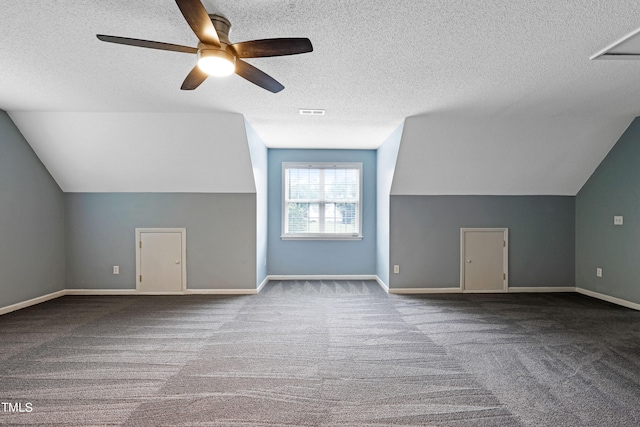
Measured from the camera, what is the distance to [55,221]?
4934mm

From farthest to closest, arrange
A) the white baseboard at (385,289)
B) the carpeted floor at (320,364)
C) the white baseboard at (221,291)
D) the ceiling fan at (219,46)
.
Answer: the white baseboard at (221,291) → the white baseboard at (385,289) → the carpeted floor at (320,364) → the ceiling fan at (219,46)

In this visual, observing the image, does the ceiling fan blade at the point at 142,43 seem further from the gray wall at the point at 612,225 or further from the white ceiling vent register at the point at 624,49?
the gray wall at the point at 612,225

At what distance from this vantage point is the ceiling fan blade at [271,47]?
201 centimetres

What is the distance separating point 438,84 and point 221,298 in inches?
155

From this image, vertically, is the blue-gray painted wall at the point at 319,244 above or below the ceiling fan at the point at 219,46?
below

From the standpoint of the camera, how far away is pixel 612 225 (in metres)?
4.73

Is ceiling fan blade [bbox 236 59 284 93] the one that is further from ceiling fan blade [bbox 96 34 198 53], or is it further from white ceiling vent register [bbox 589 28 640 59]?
white ceiling vent register [bbox 589 28 640 59]

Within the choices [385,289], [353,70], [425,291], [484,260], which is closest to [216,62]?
[353,70]

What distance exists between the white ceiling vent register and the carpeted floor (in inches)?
98.1

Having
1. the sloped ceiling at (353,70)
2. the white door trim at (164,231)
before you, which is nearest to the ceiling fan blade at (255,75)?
the sloped ceiling at (353,70)

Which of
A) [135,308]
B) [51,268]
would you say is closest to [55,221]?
[51,268]

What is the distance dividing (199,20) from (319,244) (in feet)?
15.3

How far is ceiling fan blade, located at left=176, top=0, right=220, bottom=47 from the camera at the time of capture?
1704mm

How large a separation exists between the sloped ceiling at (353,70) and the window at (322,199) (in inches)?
50.2
